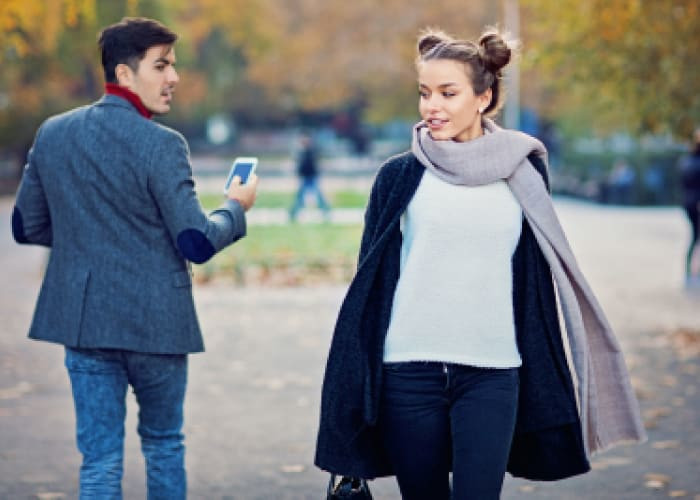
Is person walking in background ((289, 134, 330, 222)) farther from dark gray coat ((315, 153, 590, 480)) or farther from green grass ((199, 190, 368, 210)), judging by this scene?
dark gray coat ((315, 153, 590, 480))

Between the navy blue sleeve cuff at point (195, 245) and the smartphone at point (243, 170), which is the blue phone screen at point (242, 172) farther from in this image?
the navy blue sleeve cuff at point (195, 245)

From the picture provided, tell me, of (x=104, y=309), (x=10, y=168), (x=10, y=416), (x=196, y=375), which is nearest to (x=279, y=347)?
(x=196, y=375)

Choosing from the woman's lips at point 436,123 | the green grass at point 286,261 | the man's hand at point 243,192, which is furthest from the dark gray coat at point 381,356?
the green grass at point 286,261

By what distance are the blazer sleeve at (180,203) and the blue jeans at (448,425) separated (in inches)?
30.6

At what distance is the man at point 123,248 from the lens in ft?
13.7

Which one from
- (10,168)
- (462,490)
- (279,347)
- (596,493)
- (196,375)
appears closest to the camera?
(462,490)

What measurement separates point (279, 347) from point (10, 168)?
34.8 meters

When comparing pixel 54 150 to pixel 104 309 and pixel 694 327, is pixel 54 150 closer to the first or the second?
pixel 104 309

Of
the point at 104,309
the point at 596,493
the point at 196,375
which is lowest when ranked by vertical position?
the point at 196,375

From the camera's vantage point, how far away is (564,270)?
12.9 ft

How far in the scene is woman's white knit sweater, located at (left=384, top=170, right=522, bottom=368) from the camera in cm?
371

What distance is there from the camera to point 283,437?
23.7ft

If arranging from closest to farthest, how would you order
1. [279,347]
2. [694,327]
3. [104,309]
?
[104,309], [279,347], [694,327]

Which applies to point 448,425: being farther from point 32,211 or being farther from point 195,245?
point 32,211
